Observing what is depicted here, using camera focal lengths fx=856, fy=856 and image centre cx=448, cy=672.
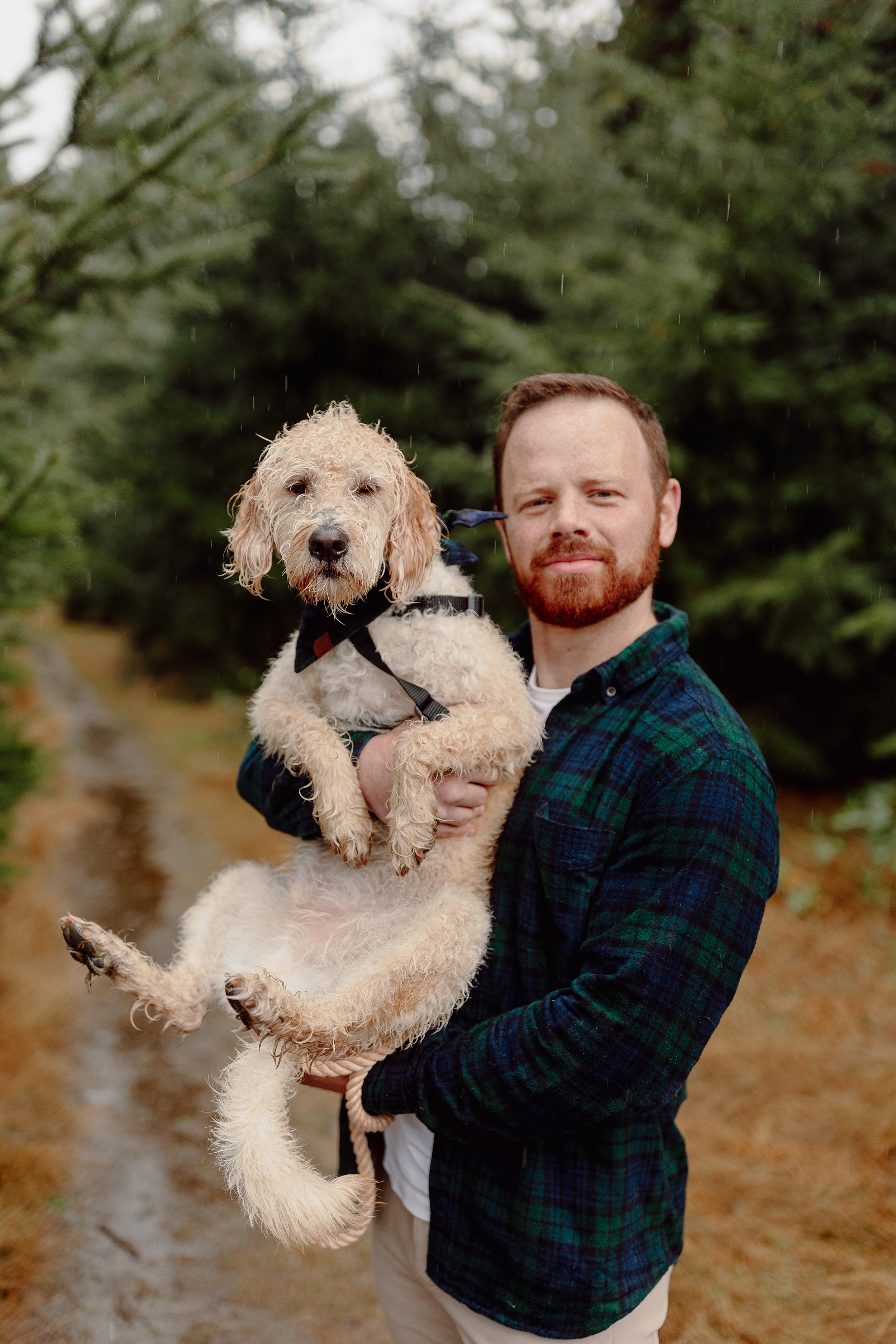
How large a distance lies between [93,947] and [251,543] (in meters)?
1.16

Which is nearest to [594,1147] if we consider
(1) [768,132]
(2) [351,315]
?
(1) [768,132]

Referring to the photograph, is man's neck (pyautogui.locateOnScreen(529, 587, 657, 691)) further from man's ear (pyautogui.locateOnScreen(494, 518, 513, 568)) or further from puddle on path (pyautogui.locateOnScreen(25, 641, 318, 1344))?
puddle on path (pyautogui.locateOnScreen(25, 641, 318, 1344))

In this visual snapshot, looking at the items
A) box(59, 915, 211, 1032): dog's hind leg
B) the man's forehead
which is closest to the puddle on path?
box(59, 915, 211, 1032): dog's hind leg

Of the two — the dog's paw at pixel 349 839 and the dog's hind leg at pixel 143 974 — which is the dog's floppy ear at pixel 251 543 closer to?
the dog's paw at pixel 349 839

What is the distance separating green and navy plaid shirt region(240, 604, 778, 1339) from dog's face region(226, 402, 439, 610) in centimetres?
62

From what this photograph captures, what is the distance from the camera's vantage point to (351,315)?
11180 mm

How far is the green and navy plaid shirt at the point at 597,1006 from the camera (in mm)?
1638

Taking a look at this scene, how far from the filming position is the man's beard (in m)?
2.07

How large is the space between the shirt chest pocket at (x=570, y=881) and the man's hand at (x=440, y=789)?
26cm

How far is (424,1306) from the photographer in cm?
221

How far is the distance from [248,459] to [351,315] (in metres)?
2.44

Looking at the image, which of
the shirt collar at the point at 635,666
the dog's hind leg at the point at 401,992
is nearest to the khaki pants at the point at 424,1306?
the dog's hind leg at the point at 401,992

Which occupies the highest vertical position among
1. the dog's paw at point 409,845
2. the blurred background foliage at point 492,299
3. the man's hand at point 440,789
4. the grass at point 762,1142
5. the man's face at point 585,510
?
the blurred background foliage at point 492,299

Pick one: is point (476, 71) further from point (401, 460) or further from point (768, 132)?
point (401, 460)
